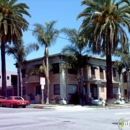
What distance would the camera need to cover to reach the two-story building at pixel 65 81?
4138 cm

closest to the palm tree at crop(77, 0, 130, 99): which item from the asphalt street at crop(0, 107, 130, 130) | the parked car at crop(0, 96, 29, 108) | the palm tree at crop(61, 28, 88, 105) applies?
the palm tree at crop(61, 28, 88, 105)

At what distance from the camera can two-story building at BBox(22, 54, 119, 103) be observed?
4138 cm

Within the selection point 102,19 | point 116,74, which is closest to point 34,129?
point 102,19

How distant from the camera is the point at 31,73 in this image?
41.7 m

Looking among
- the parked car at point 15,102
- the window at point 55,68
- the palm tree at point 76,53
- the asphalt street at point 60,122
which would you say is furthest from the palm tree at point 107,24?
the asphalt street at point 60,122

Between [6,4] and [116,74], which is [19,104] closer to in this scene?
[6,4]

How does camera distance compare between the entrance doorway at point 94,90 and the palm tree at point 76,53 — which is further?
the entrance doorway at point 94,90

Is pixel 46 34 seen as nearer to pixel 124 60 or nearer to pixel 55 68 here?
pixel 55 68

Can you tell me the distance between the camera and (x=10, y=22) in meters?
38.4

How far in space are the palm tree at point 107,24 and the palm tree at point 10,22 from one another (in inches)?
376

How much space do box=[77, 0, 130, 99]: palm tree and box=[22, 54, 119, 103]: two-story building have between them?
7331mm

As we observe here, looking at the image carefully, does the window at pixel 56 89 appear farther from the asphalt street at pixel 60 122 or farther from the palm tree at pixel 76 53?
the asphalt street at pixel 60 122

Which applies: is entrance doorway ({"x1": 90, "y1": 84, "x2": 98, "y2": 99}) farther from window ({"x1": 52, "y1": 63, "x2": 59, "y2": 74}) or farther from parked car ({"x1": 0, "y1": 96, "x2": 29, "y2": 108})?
parked car ({"x1": 0, "y1": 96, "x2": 29, "y2": 108})

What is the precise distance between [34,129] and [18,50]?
30070mm
